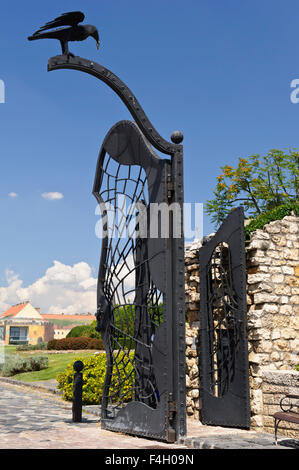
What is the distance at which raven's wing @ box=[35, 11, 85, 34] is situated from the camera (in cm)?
673

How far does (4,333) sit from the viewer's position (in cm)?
5431

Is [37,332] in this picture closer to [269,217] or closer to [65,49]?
[269,217]

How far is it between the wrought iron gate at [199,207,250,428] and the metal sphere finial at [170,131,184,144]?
4.89 ft

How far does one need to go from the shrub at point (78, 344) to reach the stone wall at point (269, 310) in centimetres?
1745

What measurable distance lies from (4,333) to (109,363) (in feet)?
163

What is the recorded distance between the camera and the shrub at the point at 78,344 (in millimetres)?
25500

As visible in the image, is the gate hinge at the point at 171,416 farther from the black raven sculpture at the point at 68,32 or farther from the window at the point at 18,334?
the window at the point at 18,334

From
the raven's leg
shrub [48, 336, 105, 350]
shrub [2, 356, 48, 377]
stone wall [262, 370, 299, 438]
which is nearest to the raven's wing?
the raven's leg

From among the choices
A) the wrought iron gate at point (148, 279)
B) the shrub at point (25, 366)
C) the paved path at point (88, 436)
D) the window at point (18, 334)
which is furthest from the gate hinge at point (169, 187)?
the window at point (18, 334)

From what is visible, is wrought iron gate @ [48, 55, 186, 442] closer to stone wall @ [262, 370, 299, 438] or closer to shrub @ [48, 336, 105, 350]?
stone wall @ [262, 370, 299, 438]

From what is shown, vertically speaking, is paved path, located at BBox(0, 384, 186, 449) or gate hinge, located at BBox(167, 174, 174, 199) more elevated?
gate hinge, located at BBox(167, 174, 174, 199)
